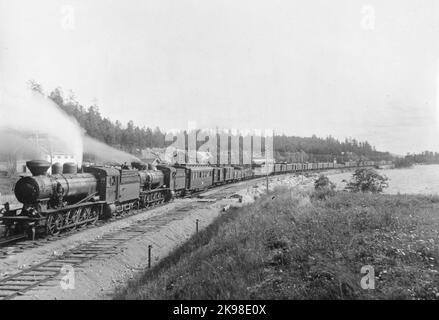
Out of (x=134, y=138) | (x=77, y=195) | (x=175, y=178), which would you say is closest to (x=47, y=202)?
(x=77, y=195)

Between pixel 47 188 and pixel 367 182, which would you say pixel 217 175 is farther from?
pixel 47 188

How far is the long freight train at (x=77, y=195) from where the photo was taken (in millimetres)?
14484

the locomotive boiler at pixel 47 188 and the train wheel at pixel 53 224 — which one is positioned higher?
the locomotive boiler at pixel 47 188

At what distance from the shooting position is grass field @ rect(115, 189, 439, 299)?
23.7 ft

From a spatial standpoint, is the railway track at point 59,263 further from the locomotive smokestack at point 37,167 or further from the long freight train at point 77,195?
the locomotive smokestack at point 37,167

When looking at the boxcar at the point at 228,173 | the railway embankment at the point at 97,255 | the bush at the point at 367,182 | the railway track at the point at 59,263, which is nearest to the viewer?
the railway track at the point at 59,263

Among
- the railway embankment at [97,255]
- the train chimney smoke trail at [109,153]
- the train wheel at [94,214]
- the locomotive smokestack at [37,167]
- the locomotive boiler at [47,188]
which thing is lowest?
the railway embankment at [97,255]

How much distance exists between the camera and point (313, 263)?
841cm

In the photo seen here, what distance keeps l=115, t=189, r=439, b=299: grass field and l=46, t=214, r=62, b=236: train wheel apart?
195 inches

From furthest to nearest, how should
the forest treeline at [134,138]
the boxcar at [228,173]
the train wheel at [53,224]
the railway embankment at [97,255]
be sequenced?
the forest treeline at [134,138]
the boxcar at [228,173]
the train wheel at [53,224]
the railway embankment at [97,255]

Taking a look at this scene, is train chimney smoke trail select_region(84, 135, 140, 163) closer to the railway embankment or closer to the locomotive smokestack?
the railway embankment

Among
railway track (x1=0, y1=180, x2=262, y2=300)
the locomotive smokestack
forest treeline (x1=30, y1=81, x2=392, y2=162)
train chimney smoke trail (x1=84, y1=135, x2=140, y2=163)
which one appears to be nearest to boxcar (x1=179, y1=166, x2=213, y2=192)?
train chimney smoke trail (x1=84, y1=135, x2=140, y2=163)

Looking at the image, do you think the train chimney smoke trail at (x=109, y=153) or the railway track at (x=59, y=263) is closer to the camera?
the railway track at (x=59, y=263)

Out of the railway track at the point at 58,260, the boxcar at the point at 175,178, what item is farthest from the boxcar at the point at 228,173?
the railway track at the point at 58,260
